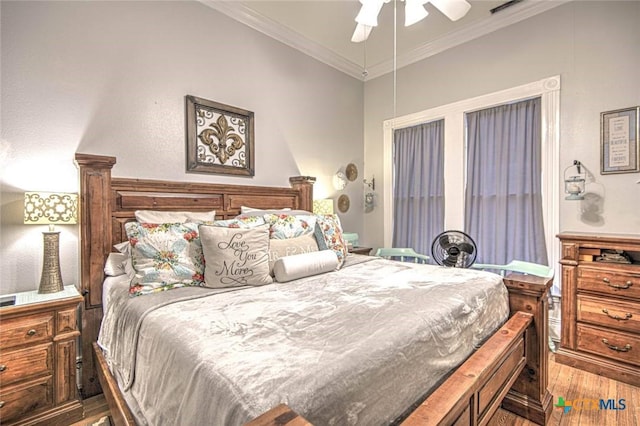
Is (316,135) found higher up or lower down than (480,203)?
higher up

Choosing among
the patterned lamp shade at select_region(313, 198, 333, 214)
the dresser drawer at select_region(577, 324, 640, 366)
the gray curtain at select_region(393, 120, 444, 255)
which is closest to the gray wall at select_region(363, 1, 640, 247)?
the gray curtain at select_region(393, 120, 444, 255)

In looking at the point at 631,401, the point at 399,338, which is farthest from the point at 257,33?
the point at 631,401

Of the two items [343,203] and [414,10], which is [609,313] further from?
[343,203]

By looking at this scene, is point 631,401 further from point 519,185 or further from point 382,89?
point 382,89

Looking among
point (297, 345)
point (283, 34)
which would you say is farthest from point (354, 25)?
point (297, 345)

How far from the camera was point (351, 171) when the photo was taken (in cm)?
383

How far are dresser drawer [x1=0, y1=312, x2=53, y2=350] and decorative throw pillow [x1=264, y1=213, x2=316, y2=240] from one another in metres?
1.25

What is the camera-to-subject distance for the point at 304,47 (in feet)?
10.6

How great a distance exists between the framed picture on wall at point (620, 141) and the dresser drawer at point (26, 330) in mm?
3821

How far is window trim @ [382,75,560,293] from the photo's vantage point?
2543 millimetres

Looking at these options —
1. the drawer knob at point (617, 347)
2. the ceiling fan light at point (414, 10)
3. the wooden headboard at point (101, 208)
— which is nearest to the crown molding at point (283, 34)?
the ceiling fan light at point (414, 10)

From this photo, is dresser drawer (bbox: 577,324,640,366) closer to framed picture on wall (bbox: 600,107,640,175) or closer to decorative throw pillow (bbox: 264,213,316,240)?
framed picture on wall (bbox: 600,107,640,175)

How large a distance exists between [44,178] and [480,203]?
3.52 m
